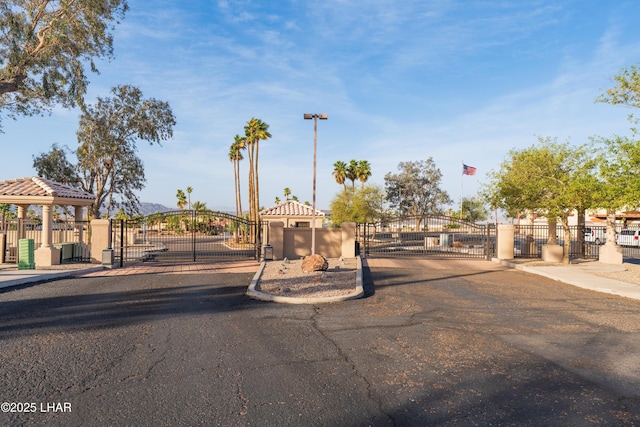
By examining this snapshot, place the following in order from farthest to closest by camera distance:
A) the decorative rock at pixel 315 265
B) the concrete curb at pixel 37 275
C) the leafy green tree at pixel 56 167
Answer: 1. the leafy green tree at pixel 56 167
2. the decorative rock at pixel 315 265
3. the concrete curb at pixel 37 275

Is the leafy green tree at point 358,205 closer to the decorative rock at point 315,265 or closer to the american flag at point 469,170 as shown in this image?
the american flag at point 469,170

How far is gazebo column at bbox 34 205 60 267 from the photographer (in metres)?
18.9

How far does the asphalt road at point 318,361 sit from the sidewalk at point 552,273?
2.07 metres

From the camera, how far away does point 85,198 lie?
22297 millimetres

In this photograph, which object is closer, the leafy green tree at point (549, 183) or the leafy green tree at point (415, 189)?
the leafy green tree at point (549, 183)

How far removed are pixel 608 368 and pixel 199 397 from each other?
19.3 feet

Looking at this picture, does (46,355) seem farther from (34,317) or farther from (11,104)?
(11,104)

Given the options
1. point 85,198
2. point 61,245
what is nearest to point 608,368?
point 61,245

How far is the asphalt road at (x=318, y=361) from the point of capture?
488cm

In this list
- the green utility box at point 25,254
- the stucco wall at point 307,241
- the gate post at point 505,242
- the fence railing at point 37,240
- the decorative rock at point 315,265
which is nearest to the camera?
the decorative rock at point 315,265

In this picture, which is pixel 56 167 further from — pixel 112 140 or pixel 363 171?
pixel 363 171

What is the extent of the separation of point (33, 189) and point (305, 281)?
47.9 feet

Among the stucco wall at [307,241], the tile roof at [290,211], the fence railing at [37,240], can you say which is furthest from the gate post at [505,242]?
the fence railing at [37,240]

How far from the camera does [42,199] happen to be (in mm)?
19656
